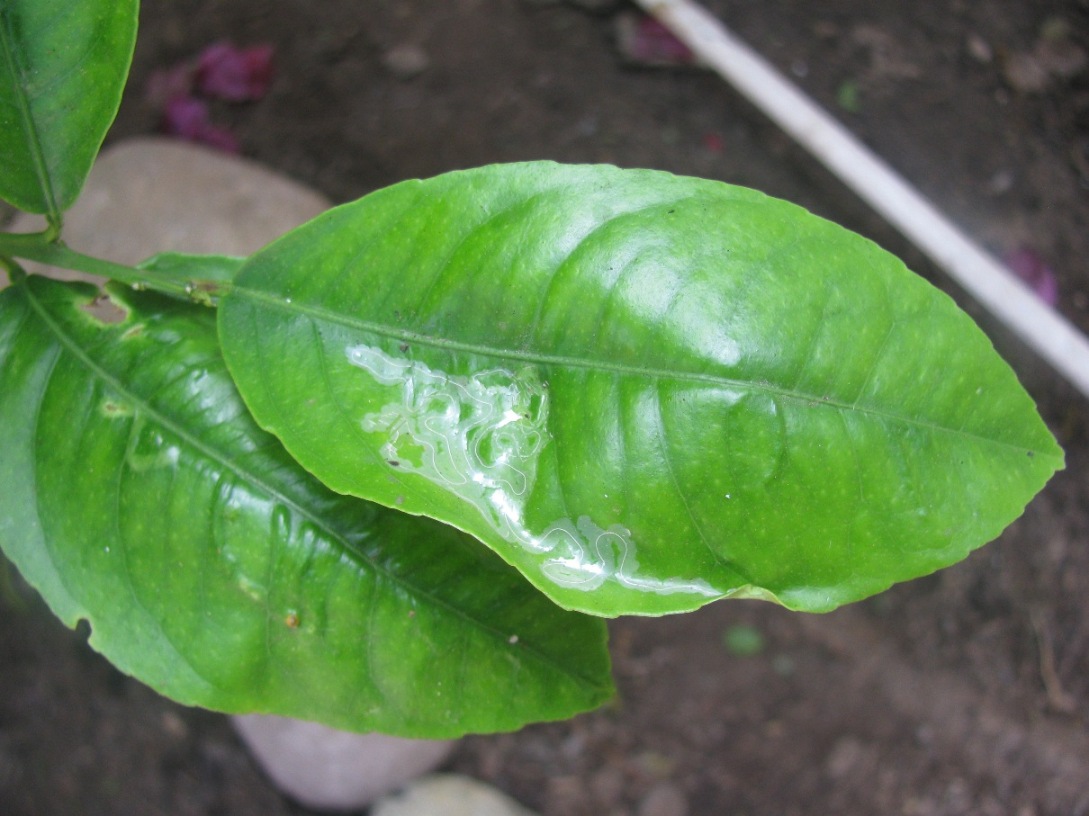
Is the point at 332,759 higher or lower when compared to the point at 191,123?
lower

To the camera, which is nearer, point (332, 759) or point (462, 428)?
point (462, 428)

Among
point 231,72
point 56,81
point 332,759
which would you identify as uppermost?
point 56,81

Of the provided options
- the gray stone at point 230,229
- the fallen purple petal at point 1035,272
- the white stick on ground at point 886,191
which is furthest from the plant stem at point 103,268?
the fallen purple petal at point 1035,272

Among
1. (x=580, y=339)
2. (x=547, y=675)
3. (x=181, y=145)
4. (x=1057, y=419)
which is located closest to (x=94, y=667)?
(x=181, y=145)

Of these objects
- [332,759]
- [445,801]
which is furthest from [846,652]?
[332,759]

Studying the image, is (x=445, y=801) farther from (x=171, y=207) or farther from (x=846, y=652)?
(x=171, y=207)

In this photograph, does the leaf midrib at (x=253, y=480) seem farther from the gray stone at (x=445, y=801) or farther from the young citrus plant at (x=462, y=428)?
the gray stone at (x=445, y=801)

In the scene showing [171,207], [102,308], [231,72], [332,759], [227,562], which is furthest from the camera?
[231,72]
